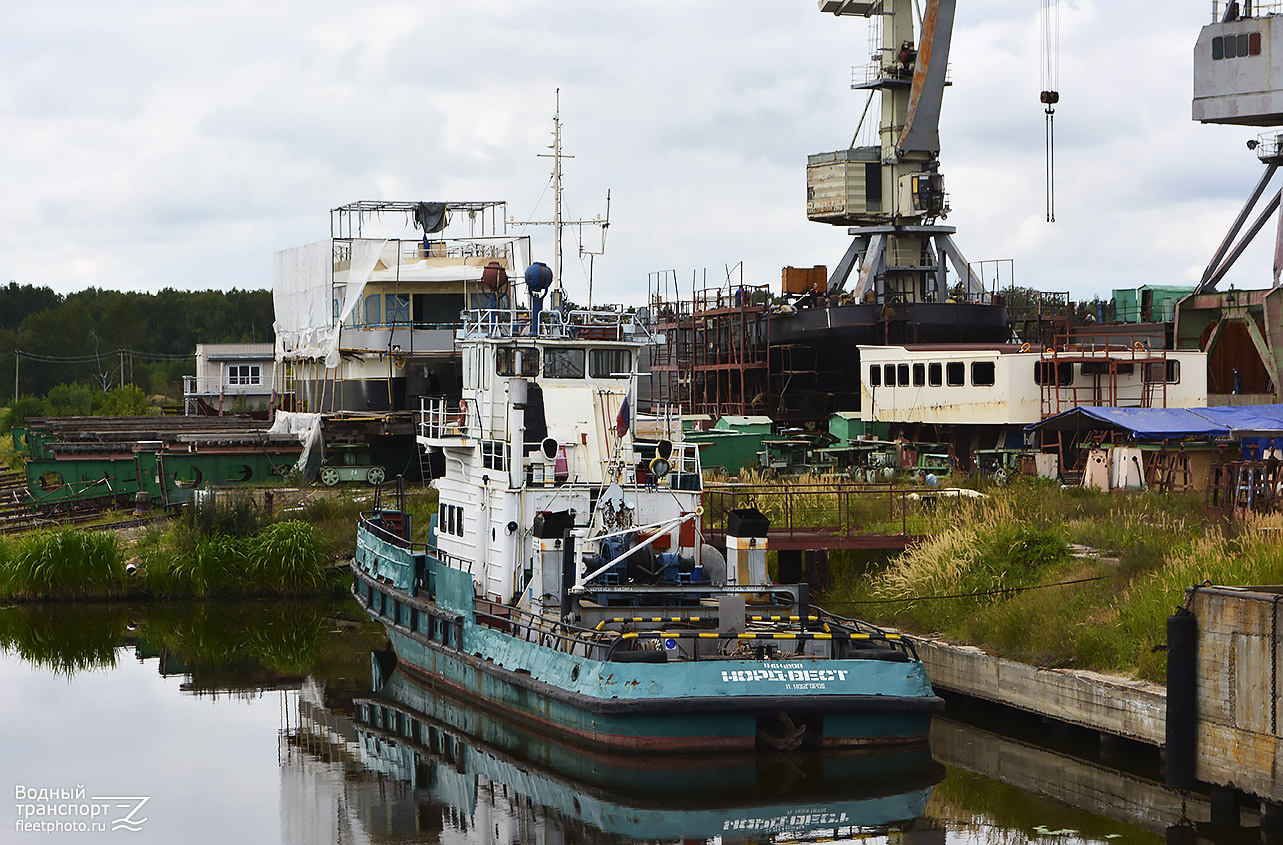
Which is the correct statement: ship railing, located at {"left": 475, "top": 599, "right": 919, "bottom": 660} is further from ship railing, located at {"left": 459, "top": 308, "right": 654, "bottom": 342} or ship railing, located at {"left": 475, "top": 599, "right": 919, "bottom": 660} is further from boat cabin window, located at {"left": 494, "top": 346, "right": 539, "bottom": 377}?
ship railing, located at {"left": 459, "top": 308, "right": 654, "bottom": 342}

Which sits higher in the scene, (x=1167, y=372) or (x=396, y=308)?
(x=396, y=308)

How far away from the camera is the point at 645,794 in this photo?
61.6ft

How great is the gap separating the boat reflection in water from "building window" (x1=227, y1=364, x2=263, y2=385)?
55623 millimetres

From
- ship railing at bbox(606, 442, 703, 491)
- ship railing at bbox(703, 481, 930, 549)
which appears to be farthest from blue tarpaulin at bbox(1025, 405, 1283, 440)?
ship railing at bbox(606, 442, 703, 491)

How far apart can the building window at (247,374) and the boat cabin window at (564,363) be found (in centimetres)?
5306

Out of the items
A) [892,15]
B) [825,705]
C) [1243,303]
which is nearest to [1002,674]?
[825,705]

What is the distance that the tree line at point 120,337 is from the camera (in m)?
102

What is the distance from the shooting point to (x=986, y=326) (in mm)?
50250

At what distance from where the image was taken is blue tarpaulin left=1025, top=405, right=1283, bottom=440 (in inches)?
1212

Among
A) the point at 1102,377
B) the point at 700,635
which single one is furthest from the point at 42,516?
the point at 1102,377

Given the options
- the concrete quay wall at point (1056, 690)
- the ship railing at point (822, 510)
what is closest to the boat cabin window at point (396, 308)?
the ship railing at point (822, 510)

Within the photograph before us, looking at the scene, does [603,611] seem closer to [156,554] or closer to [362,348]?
A: [156,554]

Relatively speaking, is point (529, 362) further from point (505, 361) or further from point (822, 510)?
A: point (822, 510)

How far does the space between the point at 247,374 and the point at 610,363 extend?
5363 cm
